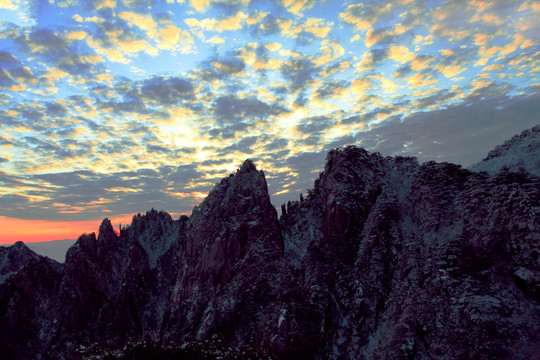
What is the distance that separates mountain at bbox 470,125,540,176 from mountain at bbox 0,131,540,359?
153 inches

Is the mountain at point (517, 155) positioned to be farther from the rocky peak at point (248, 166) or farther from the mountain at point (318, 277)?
the rocky peak at point (248, 166)

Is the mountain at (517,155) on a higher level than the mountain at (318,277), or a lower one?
higher

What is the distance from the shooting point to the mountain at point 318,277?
4084 cm

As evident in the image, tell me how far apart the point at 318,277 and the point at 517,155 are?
4767 centimetres

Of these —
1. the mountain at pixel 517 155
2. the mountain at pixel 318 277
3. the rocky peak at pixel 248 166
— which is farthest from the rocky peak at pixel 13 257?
the mountain at pixel 517 155

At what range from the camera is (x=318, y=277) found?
228ft

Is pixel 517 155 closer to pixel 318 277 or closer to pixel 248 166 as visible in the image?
pixel 318 277

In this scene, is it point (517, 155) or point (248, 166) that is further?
point (248, 166)

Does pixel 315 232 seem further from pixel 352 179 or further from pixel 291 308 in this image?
pixel 291 308

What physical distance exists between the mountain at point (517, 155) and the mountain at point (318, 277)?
388 centimetres

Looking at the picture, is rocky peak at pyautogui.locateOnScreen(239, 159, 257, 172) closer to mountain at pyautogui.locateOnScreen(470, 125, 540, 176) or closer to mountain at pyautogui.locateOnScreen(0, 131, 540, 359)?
mountain at pyautogui.locateOnScreen(0, 131, 540, 359)

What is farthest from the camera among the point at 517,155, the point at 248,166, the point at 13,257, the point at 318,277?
the point at 13,257

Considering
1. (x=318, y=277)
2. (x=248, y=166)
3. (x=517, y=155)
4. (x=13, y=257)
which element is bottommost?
(x=318, y=277)

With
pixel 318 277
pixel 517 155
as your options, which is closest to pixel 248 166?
pixel 318 277
